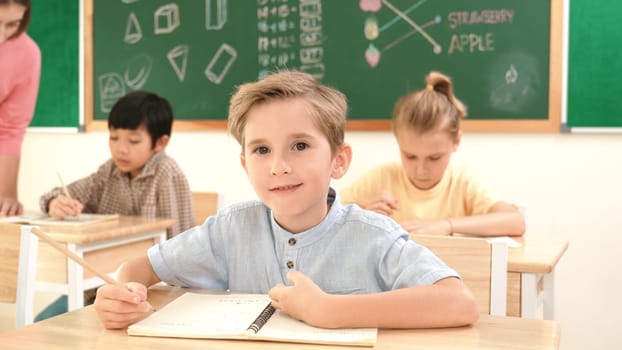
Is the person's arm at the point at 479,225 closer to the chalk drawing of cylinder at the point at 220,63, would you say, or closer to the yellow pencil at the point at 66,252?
the yellow pencil at the point at 66,252

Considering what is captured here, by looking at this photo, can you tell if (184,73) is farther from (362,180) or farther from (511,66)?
(511,66)

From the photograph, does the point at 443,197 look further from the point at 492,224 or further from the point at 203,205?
the point at 203,205

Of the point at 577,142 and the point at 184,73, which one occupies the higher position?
the point at 184,73

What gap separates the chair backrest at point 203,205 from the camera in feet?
9.59

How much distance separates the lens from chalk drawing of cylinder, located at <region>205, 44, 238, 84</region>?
11.9 feet

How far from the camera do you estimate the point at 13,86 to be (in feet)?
9.68

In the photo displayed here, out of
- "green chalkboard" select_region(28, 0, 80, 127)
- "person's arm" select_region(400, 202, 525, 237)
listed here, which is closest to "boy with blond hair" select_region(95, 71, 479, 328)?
"person's arm" select_region(400, 202, 525, 237)

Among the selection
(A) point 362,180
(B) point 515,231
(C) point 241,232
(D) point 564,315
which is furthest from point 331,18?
(C) point 241,232

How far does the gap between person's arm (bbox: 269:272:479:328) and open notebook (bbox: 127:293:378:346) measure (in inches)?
0.7

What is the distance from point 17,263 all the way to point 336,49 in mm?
2095

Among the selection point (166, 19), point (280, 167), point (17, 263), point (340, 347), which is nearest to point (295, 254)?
point (280, 167)

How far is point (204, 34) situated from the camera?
369cm

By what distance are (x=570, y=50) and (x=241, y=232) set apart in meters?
2.22

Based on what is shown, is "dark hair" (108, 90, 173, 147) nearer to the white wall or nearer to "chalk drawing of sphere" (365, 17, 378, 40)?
"chalk drawing of sphere" (365, 17, 378, 40)
